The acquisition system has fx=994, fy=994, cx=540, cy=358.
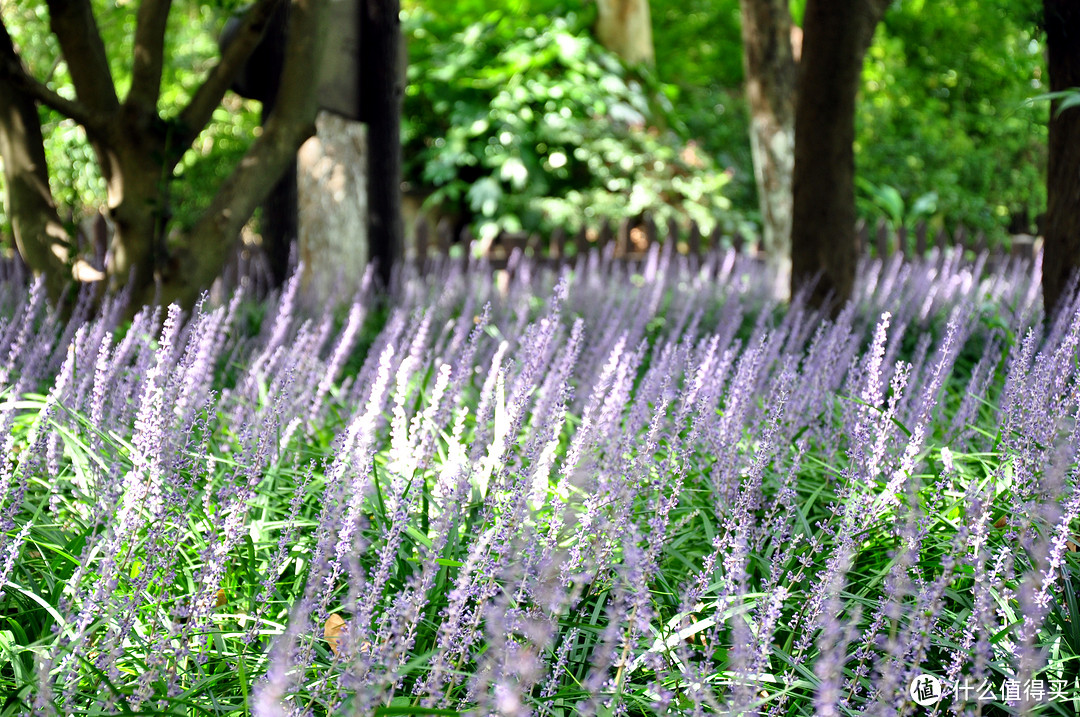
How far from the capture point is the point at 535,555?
5.74ft

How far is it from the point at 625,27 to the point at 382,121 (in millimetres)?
9138

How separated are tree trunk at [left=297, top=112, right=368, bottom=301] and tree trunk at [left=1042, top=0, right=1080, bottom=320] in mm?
3511

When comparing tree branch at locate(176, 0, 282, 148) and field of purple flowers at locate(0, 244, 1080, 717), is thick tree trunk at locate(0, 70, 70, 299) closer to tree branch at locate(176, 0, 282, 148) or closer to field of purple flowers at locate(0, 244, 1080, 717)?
tree branch at locate(176, 0, 282, 148)

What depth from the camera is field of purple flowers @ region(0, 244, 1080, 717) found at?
141cm

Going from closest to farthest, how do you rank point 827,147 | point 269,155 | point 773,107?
point 269,155
point 827,147
point 773,107

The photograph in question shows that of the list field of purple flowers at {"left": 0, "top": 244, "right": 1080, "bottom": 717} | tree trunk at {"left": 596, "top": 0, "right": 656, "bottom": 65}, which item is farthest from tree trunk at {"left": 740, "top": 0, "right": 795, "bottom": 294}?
tree trunk at {"left": 596, "top": 0, "right": 656, "bottom": 65}

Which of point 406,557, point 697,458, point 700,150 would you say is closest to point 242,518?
point 406,557

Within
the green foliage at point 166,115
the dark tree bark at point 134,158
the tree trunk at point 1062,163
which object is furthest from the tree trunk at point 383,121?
the green foliage at point 166,115

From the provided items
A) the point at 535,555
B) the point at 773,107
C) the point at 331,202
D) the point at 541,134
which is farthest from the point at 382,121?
the point at 541,134

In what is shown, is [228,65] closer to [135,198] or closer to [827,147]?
[135,198]

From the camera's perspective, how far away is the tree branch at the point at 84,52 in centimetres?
367

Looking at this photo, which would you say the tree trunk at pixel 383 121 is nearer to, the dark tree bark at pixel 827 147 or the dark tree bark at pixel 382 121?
the dark tree bark at pixel 382 121

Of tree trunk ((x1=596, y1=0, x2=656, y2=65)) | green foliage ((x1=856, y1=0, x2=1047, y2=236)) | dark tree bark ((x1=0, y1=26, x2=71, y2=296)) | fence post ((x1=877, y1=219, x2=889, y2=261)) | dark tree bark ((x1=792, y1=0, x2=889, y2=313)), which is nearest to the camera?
dark tree bark ((x1=0, y1=26, x2=71, y2=296))

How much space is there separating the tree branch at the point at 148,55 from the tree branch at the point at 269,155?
0.43m
